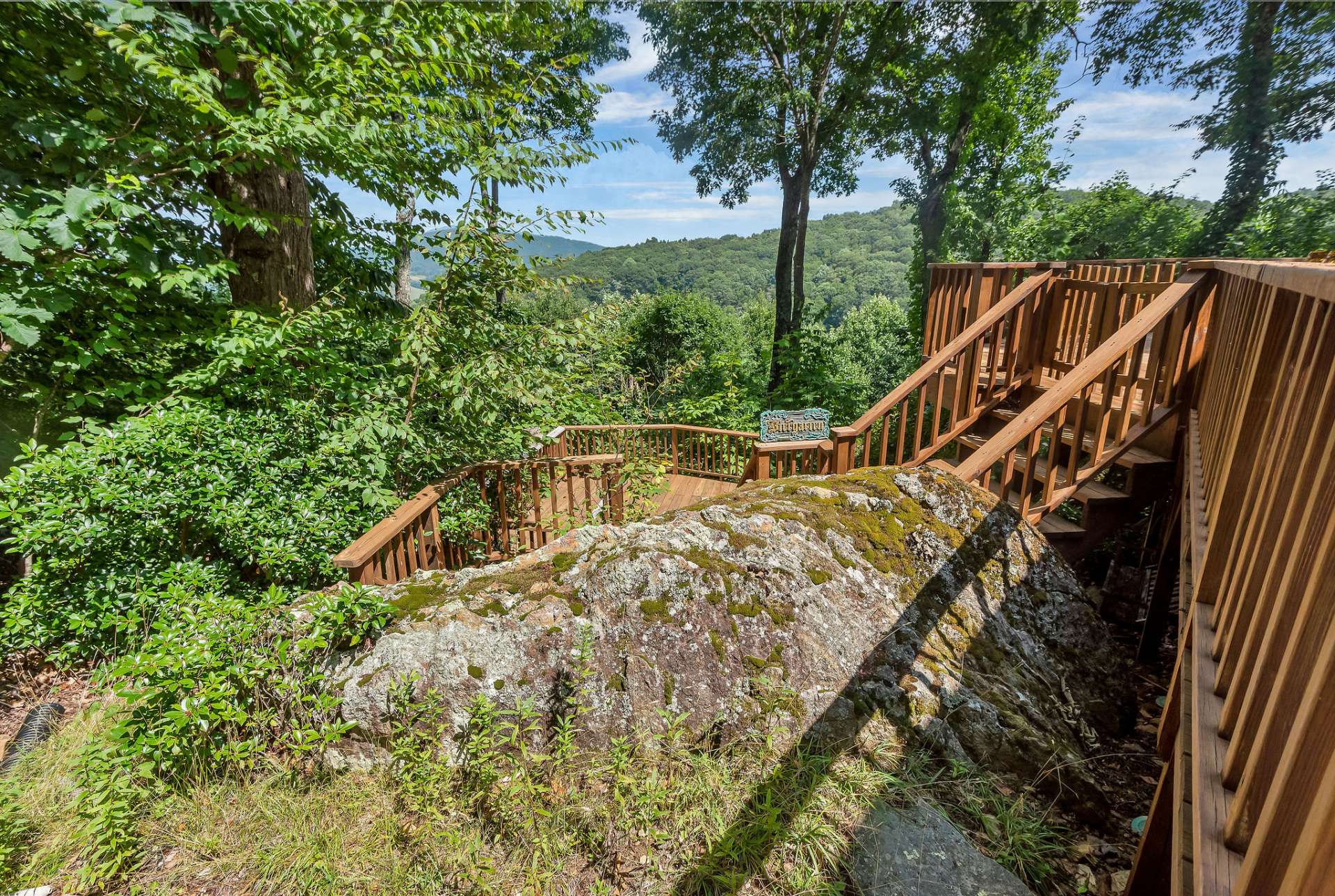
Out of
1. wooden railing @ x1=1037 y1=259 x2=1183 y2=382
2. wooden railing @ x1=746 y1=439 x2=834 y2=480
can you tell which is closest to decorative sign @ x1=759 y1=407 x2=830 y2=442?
wooden railing @ x1=746 y1=439 x2=834 y2=480

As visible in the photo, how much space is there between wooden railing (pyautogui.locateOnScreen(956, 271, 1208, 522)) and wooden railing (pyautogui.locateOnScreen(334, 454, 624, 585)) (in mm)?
2975

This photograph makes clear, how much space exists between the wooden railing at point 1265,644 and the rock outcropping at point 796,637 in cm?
60

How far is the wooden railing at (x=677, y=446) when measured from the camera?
785cm

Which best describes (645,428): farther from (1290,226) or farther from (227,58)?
(1290,226)

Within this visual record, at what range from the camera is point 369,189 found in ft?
14.4

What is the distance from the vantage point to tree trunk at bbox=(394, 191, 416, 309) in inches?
187

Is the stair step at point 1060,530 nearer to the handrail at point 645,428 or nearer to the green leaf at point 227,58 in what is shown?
the handrail at point 645,428

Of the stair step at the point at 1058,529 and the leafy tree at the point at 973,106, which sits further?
the leafy tree at the point at 973,106

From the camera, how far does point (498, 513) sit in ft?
15.7

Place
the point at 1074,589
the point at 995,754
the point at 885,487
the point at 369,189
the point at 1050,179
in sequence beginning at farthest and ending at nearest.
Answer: the point at 1050,179
the point at 369,189
the point at 885,487
the point at 1074,589
the point at 995,754

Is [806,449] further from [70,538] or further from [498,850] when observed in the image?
[70,538]

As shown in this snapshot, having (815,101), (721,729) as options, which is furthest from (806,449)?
(815,101)

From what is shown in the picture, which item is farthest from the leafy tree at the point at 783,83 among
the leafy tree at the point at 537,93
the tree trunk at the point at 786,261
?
the leafy tree at the point at 537,93

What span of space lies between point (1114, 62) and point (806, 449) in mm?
Result: 15047
